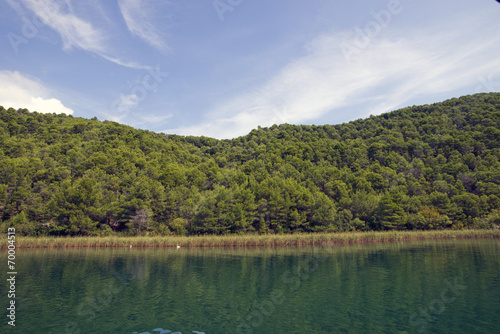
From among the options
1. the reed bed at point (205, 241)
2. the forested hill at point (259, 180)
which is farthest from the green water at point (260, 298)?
the forested hill at point (259, 180)

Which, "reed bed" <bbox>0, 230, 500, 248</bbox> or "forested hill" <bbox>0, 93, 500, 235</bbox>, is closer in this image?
"reed bed" <bbox>0, 230, 500, 248</bbox>

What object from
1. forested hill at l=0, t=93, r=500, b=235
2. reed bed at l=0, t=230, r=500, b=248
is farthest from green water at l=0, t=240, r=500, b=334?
forested hill at l=0, t=93, r=500, b=235

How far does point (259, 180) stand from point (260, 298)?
76.9 m

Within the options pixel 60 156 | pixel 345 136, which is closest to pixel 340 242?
pixel 60 156

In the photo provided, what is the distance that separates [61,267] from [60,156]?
239ft

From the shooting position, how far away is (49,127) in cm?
10931

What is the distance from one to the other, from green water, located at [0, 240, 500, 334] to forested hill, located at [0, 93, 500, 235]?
37.9 meters

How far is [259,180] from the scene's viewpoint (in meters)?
96.4

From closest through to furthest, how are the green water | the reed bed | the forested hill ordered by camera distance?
the green water → the reed bed → the forested hill

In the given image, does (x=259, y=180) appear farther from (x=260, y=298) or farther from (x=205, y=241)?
(x=260, y=298)

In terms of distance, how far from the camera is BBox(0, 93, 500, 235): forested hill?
68.5 metres

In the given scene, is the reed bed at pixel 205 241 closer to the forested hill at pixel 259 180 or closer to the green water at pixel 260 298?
the forested hill at pixel 259 180

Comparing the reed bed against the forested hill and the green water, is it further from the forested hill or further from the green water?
the green water

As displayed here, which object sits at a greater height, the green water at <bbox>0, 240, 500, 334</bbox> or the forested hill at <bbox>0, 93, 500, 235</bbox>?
the forested hill at <bbox>0, 93, 500, 235</bbox>
